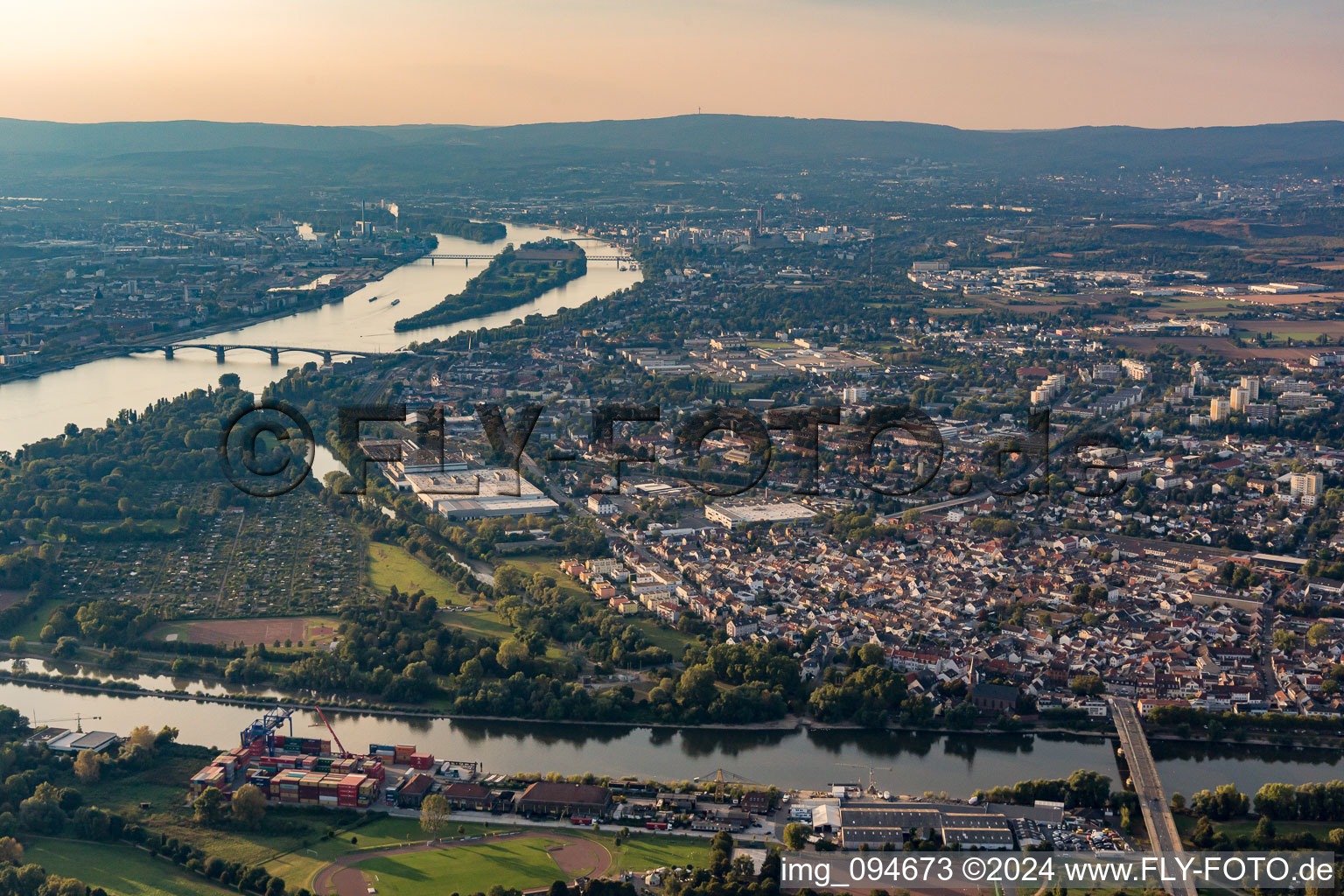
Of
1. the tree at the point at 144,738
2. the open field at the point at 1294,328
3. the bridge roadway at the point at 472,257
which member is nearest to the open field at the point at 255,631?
the tree at the point at 144,738

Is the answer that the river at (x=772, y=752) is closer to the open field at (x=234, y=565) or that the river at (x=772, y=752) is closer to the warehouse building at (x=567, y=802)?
the warehouse building at (x=567, y=802)

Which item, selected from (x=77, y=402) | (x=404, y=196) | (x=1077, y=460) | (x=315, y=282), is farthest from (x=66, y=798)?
(x=404, y=196)

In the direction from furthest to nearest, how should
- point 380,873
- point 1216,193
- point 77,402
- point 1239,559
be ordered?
point 1216,193 → point 77,402 → point 1239,559 → point 380,873

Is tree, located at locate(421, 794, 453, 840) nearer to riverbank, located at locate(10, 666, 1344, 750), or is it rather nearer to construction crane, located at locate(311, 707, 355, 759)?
construction crane, located at locate(311, 707, 355, 759)

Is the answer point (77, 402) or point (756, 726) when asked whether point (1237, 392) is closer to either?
point (756, 726)

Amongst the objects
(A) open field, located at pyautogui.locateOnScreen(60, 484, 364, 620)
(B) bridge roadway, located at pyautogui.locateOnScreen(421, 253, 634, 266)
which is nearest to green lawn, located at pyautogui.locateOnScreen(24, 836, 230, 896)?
(A) open field, located at pyautogui.locateOnScreen(60, 484, 364, 620)

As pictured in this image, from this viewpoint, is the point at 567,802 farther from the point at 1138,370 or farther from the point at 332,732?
the point at 1138,370

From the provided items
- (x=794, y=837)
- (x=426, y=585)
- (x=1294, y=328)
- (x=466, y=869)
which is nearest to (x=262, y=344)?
(x=426, y=585)
